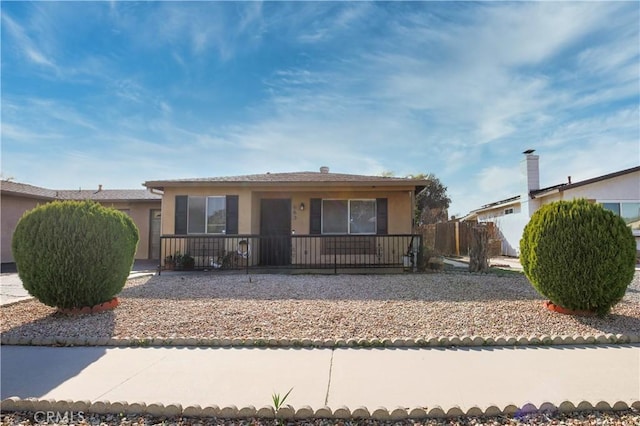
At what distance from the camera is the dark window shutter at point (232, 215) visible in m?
11.5

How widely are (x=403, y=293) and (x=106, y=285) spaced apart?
5133mm

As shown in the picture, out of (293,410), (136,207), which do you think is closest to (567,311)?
(293,410)

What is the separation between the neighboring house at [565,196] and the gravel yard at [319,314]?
7076 mm

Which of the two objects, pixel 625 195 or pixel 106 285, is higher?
pixel 625 195

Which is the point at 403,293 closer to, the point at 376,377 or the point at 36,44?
the point at 376,377

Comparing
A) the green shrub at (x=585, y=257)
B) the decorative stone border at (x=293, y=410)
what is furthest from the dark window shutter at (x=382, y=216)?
the decorative stone border at (x=293, y=410)

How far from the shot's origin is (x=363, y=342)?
4.12 meters

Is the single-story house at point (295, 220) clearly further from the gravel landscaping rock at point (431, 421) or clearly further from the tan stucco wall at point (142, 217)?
the gravel landscaping rock at point (431, 421)

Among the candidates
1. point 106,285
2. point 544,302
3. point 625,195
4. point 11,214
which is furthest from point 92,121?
point 625,195

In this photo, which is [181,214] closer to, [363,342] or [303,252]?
[303,252]

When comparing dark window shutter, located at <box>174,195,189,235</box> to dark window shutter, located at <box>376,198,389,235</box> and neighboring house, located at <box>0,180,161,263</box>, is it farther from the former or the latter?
dark window shutter, located at <box>376,198,389,235</box>

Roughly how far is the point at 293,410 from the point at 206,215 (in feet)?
32.2

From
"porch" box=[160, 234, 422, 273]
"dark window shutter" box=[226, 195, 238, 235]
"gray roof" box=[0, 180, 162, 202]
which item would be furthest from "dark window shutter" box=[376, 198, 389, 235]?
"gray roof" box=[0, 180, 162, 202]

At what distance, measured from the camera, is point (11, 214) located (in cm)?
1401
